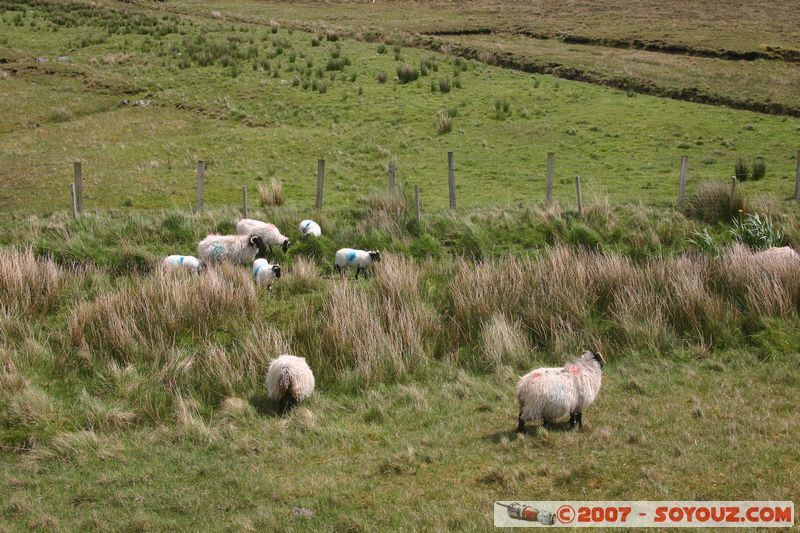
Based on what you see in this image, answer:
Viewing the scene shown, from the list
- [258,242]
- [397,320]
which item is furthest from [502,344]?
[258,242]

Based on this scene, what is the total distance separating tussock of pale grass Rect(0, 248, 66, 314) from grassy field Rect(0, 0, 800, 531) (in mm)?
57

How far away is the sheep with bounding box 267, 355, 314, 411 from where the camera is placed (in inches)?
425

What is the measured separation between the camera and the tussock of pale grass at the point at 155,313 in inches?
504

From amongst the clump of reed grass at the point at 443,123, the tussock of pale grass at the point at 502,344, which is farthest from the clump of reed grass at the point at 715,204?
the clump of reed grass at the point at 443,123

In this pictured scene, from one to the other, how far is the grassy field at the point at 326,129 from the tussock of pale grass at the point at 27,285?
7.67 metres

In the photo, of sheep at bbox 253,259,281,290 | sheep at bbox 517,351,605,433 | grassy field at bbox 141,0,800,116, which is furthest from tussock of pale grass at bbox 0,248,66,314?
grassy field at bbox 141,0,800,116

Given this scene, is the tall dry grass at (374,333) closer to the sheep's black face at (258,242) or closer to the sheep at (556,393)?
the sheep at (556,393)

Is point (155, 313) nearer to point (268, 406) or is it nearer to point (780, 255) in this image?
point (268, 406)

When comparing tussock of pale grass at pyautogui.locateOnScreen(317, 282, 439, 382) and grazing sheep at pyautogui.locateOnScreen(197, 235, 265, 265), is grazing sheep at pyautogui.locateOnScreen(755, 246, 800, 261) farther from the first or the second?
grazing sheep at pyautogui.locateOnScreen(197, 235, 265, 265)

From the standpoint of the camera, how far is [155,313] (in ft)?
44.2

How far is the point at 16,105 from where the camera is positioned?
3416 cm

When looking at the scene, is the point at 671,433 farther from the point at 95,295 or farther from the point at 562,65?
the point at 562,65

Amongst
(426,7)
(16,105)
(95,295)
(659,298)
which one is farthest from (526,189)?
(426,7)

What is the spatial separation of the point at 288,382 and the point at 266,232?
8203mm
